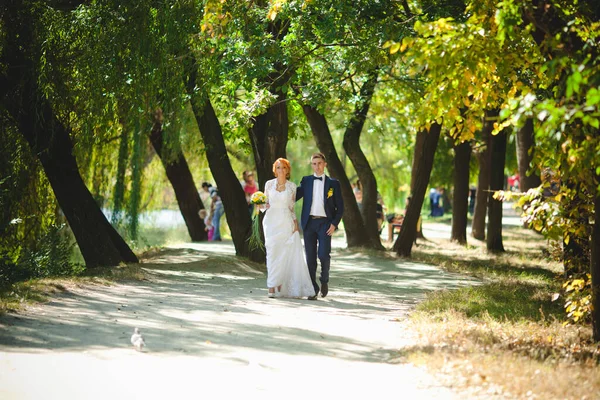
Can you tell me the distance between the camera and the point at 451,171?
3906cm

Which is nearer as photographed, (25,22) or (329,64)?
(25,22)

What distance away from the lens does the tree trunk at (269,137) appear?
18469 millimetres

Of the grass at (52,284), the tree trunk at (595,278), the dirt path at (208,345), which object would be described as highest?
the tree trunk at (595,278)

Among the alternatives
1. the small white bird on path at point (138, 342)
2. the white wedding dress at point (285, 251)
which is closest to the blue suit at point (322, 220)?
the white wedding dress at point (285, 251)

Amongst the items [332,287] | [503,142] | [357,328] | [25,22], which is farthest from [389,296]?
[503,142]

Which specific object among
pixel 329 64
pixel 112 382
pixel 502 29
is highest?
pixel 329 64

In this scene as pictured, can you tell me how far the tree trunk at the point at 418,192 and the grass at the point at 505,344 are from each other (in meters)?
5.21

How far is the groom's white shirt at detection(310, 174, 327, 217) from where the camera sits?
1342cm

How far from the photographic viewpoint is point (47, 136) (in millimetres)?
15766

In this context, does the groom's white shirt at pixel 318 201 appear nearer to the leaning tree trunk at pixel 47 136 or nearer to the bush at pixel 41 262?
the bush at pixel 41 262

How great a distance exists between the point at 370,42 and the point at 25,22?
18.9 ft

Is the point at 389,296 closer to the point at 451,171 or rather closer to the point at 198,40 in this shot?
the point at 198,40

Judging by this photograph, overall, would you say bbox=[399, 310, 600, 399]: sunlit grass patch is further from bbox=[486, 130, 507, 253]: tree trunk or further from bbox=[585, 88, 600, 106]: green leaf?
bbox=[486, 130, 507, 253]: tree trunk

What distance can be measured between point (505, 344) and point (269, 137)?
10.2 meters
